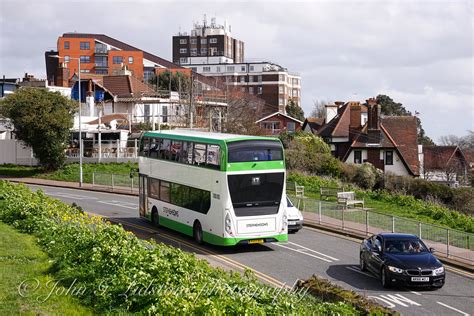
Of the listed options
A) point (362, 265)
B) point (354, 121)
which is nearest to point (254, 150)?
point (362, 265)

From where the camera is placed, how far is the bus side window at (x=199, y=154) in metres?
26.4

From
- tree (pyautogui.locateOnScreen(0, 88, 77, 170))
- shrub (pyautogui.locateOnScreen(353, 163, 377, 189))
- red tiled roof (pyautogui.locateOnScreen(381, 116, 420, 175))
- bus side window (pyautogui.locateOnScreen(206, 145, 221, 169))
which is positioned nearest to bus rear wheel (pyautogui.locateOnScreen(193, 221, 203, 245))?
bus side window (pyautogui.locateOnScreen(206, 145, 221, 169))

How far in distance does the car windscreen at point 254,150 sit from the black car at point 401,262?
16.2 ft

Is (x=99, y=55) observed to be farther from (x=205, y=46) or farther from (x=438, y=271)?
(x=438, y=271)

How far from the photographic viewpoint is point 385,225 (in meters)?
30.0

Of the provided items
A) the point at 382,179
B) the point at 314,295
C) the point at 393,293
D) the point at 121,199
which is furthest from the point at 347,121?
the point at 314,295

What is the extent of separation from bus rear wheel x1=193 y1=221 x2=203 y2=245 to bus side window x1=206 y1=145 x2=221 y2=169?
104 inches

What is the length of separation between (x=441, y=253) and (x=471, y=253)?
124 centimetres

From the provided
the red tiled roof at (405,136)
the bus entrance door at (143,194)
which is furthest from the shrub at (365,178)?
the bus entrance door at (143,194)

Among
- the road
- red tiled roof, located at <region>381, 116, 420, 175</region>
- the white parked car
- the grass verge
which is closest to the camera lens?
the grass verge

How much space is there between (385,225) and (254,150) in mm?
7888

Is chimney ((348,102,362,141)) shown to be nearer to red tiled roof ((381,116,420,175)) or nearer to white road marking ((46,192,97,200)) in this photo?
red tiled roof ((381,116,420,175))

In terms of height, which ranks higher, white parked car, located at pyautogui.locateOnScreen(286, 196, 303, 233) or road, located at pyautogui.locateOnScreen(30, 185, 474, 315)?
white parked car, located at pyautogui.locateOnScreen(286, 196, 303, 233)

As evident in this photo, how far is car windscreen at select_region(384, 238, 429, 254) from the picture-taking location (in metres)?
21.4
